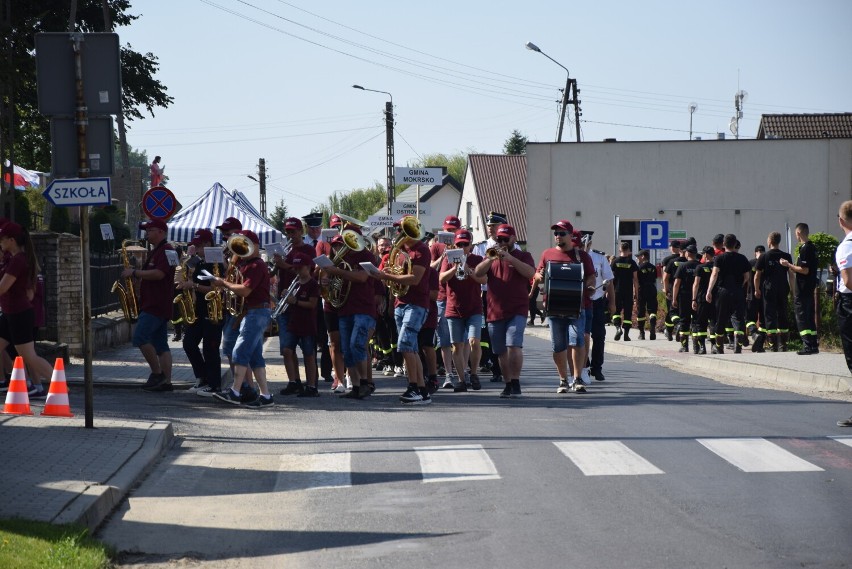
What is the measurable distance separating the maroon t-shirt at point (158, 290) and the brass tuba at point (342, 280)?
1997mm

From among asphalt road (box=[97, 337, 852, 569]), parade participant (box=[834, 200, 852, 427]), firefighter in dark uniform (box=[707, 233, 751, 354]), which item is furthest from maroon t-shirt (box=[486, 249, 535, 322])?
firefighter in dark uniform (box=[707, 233, 751, 354])

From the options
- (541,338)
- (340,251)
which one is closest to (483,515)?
(340,251)

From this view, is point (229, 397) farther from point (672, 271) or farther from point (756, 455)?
point (672, 271)

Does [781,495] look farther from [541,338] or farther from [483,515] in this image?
[541,338]

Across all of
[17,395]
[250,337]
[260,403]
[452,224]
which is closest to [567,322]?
[452,224]

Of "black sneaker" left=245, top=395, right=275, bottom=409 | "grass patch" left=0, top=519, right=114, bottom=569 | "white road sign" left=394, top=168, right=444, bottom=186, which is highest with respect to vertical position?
"white road sign" left=394, top=168, right=444, bottom=186

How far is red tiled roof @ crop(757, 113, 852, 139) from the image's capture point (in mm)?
65875

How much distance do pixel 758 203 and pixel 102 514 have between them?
162ft

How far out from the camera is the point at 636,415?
42.0ft

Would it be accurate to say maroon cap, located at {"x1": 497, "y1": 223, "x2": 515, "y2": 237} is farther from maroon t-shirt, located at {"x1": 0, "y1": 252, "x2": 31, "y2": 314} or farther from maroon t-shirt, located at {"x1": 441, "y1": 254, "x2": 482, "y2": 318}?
maroon t-shirt, located at {"x1": 0, "y1": 252, "x2": 31, "y2": 314}

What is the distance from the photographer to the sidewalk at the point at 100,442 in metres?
7.77

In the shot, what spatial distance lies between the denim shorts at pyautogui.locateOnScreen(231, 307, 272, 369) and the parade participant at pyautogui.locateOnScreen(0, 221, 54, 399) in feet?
6.35

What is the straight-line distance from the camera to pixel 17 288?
13.2m

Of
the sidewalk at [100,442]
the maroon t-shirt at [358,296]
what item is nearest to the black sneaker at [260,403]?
the maroon t-shirt at [358,296]
